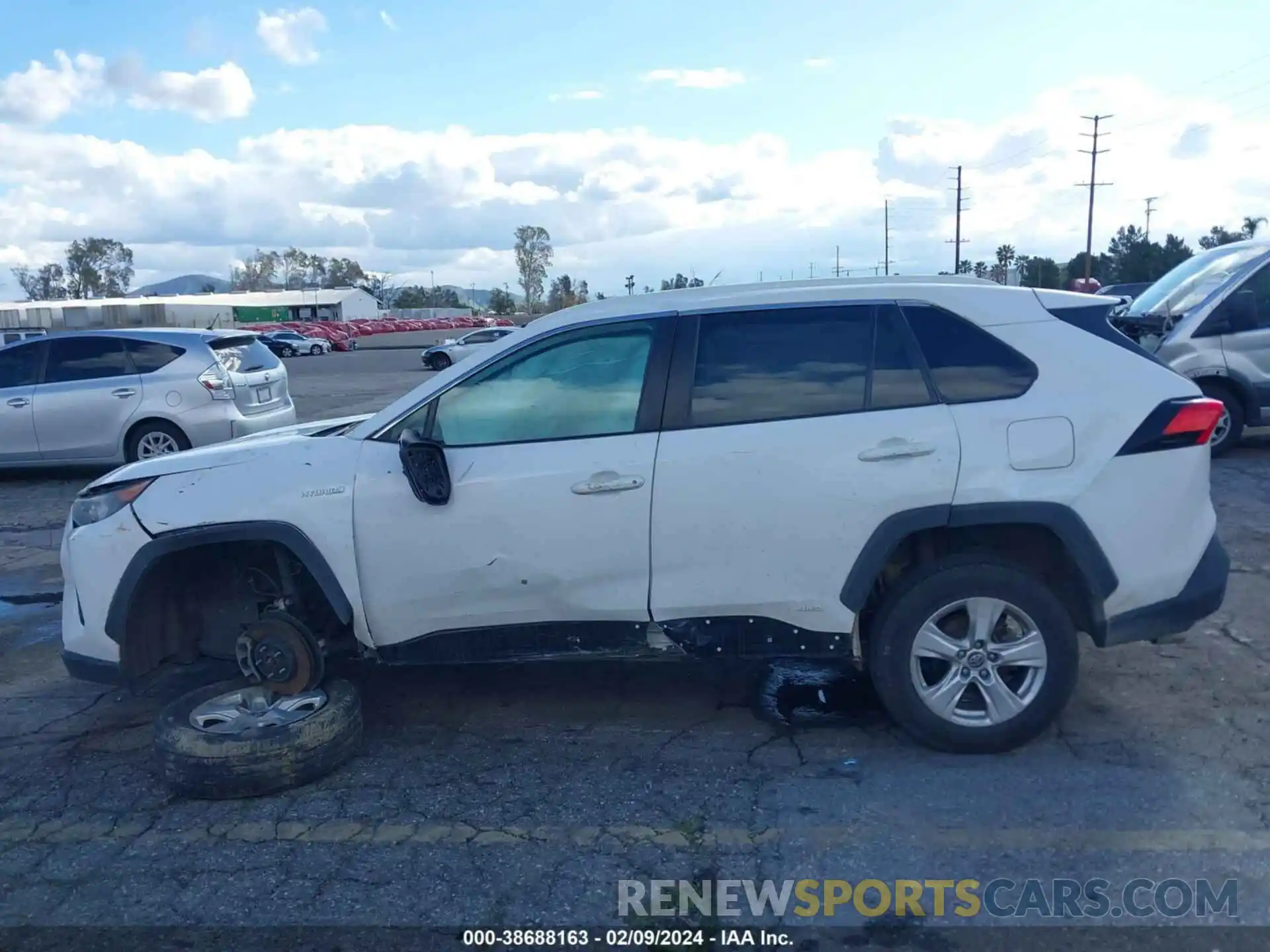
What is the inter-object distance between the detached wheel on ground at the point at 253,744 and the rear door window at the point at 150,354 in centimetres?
780

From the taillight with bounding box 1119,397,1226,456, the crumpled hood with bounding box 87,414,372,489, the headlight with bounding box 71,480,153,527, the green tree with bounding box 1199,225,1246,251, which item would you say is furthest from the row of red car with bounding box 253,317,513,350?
the taillight with bounding box 1119,397,1226,456

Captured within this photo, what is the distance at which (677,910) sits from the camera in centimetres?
336

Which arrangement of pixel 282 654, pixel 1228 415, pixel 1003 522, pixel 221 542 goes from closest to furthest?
pixel 1003 522, pixel 221 542, pixel 282 654, pixel 1228 415

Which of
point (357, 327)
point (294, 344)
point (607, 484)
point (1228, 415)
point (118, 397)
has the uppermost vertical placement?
point (607, 484)

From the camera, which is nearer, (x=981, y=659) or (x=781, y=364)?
(x=981, y=659)

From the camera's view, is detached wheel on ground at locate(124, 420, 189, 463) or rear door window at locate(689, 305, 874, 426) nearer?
rear door window at locate(689, 305, 874, 426)

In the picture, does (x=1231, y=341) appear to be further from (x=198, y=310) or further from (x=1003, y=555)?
A: (x=198, y=310)

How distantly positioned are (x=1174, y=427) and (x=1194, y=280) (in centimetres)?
756

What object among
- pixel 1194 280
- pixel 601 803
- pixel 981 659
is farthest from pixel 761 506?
pixel 1194 280

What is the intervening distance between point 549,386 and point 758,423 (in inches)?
34.3

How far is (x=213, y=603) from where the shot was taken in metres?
4.91

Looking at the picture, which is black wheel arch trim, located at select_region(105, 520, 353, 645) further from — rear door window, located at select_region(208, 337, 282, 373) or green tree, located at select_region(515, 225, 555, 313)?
green tree, located at select_region(515, 225, 555, 313)

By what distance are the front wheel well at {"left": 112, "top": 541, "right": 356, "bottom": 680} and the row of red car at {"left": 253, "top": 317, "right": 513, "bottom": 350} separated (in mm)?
59538

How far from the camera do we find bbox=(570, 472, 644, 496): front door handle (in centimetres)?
422
